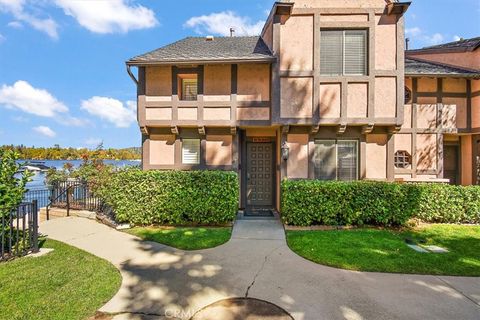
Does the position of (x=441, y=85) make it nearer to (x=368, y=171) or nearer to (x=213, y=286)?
(x=368, y=171)

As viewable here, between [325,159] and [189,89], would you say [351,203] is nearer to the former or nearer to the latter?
[325,159]

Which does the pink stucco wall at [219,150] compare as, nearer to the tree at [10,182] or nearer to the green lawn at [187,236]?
the green lawn at [187,236]

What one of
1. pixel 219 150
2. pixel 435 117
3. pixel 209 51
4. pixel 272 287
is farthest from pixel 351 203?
pixel 209 51

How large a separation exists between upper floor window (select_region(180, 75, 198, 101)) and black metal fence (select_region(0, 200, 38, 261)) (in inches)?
228

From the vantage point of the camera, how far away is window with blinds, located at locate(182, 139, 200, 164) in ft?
29.8

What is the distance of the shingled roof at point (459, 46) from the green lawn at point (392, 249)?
8.15 meters

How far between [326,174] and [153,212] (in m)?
6.04

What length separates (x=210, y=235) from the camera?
250 inches

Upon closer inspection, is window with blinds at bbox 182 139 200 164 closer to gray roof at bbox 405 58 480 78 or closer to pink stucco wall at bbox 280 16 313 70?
pink stucco wall at bbox 280 16 313 70

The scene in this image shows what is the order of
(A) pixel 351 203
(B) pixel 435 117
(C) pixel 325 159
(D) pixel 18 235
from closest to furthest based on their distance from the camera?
(D) pixel 18 235
(A) pixel 351 203
(C) pixel 325 159
(B) pixel 435 117

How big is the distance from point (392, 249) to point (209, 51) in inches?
347

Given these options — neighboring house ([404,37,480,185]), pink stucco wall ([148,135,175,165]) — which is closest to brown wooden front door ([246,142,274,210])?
pink stucco wall ([148,135,175,165])

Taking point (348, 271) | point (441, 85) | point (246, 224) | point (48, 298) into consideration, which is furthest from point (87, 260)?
point (441, 85)

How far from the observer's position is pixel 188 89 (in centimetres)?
918
